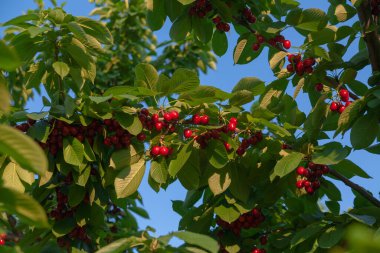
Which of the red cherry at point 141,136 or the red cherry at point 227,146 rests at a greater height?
the red cherry at point 141,136

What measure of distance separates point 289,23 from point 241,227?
42.7 inches

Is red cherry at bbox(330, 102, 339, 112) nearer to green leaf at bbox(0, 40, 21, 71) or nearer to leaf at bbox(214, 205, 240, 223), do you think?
leaf at bbox(214, 205, 240, 223)

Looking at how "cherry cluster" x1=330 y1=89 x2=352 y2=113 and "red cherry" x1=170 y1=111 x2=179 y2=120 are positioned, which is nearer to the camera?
"red cherry" x1=170 y1=111 x2=179 y2=120

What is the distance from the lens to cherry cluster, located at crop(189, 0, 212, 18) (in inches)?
117

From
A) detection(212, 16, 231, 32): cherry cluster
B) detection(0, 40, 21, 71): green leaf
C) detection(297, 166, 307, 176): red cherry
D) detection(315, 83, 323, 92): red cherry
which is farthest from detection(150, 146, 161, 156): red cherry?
detection(0, 40, 21, 71): green leaf

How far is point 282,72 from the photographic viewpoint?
288 cm

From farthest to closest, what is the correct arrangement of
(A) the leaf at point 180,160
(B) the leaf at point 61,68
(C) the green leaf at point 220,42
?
(C) the green leaf at point 220,42 < (B) the leaf at point 61,68 < (A) the leaf at point 180,160

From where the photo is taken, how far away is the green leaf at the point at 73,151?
7.42 feet

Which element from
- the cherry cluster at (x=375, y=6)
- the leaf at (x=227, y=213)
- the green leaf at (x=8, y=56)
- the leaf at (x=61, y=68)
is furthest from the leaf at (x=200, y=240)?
the cherry cluster at (x=375, y=6)

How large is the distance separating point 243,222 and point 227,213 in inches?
7.2

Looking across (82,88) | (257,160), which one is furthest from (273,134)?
(82,88)

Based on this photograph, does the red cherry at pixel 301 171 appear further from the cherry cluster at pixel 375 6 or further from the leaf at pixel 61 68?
the leaf at pixel 61 68

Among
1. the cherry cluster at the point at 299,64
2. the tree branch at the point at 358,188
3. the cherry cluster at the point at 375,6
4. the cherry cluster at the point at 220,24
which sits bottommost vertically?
the tree branch at the point at 358,188

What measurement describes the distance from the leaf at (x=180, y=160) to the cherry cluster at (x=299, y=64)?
31.3 inches
